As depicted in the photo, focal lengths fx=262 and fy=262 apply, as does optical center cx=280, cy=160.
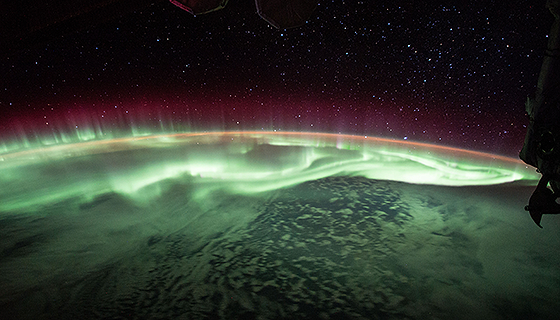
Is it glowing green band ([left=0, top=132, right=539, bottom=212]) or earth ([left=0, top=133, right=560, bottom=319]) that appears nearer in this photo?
earth ([left=0, top=133, right=560, bottom=319])

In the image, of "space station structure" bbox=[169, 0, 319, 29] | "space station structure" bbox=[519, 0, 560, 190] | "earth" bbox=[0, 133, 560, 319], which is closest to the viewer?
"space station structure" bbox=[519, 0, 560, 190]

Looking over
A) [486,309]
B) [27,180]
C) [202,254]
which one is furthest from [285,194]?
[27,180]

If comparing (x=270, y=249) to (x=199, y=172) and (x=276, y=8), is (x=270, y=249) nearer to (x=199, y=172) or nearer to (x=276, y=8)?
(x=276, y=8)

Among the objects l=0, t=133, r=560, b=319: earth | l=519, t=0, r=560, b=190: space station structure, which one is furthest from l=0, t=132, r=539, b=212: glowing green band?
l=519, t=0, r=560, b=190: space station structure

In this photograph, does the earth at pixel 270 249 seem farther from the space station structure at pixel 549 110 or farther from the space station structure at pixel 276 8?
the space station structure at pixel 276 8

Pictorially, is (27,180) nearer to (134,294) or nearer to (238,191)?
(238,191)

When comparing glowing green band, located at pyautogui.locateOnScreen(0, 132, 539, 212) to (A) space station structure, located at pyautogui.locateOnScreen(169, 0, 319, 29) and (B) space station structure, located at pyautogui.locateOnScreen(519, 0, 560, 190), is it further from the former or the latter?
(B) space station structure, located at pyautogui.locateOnScreen(519, 0, 560, 190)

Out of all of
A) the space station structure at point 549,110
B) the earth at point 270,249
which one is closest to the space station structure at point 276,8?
the space station structure at point 549,110
